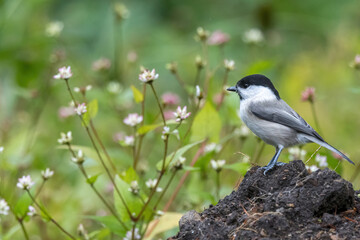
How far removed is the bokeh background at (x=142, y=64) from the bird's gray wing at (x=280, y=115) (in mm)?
299

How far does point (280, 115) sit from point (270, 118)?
6 cm

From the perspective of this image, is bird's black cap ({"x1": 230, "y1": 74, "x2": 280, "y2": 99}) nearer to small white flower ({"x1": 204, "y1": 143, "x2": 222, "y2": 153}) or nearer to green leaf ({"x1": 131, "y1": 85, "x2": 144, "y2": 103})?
small white flower ({"x1": 204, "y1": 143, "x2": 222, "y2": 153})

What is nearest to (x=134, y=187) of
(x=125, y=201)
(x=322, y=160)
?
(x=125, y=201)

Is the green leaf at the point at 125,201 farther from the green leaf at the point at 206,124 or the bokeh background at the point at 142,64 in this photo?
the green leaf at the point at 206,124

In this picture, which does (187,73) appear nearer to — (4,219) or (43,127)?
(43,127)

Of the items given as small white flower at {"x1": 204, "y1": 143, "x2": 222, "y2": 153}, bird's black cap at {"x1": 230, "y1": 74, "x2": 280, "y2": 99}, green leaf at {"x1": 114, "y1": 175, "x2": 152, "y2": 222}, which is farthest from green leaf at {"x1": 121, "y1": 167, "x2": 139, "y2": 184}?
bird's black cap at {"x1": 230, "y1": 74, "x2": 280, "y2": 99}

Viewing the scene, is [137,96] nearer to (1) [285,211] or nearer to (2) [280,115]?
(2) [280,115]

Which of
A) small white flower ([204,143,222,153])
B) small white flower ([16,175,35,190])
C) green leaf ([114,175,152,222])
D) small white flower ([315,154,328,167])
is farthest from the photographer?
small white flower ([204,143,222,153])

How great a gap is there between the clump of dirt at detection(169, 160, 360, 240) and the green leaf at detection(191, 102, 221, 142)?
0.77m

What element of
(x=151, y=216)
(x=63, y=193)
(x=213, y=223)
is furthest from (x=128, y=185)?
(x=63, y=193)

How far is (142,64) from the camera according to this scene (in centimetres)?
634

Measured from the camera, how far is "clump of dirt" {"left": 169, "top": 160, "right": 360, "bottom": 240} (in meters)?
→ 1.95

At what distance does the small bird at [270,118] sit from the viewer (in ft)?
9.39

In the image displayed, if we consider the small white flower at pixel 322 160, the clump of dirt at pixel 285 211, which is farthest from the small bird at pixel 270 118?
the clump of dirt at pixel 285 211
